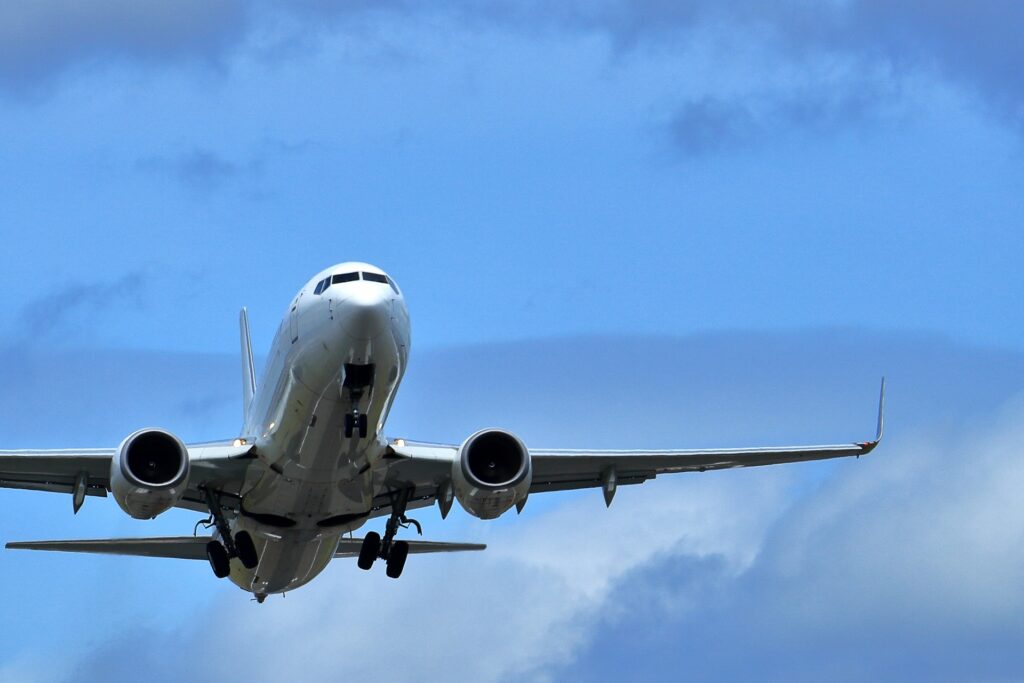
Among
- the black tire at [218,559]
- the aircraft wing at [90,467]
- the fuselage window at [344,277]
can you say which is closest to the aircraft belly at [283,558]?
the black tire at [218,559]

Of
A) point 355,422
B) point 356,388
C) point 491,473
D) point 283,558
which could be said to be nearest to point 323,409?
point 355,422

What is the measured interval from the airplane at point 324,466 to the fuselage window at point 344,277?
36mm

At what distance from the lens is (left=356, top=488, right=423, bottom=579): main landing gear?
39031mm

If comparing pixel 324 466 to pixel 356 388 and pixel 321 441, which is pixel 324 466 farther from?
pixel 356 388

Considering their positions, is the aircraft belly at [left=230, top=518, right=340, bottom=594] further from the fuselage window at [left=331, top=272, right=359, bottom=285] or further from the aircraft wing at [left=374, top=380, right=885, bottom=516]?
the fuselage window at [left=331, top=272, right=359, bottom=285]

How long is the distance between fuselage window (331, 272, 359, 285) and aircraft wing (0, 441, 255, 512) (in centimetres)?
460

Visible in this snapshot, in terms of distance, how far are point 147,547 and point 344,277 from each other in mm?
11617

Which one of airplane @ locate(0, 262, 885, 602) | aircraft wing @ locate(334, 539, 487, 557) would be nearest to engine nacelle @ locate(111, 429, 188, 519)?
airplane @ locate(0, 262, 885, 602)

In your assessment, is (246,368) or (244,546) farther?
(246,368)

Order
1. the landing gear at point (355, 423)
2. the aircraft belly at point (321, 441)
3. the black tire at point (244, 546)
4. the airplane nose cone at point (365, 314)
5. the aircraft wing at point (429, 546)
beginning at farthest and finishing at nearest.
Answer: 1. the aircraft wing at point (429, 546)
2. the black tire at point (244, 546)
3. the landing gear at point (355, 423)
4. the aircraft belly at point (321, 441)
5. the airplane nose cone at point (365, 314)

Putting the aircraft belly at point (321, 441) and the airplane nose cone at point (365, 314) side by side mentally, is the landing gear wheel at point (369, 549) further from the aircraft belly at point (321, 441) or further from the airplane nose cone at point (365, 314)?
the airplane nose cone at point (365, 314)

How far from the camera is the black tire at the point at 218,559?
127ft

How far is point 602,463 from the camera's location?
40.0m

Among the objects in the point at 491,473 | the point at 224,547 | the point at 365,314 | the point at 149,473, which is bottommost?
the point at 224,547
